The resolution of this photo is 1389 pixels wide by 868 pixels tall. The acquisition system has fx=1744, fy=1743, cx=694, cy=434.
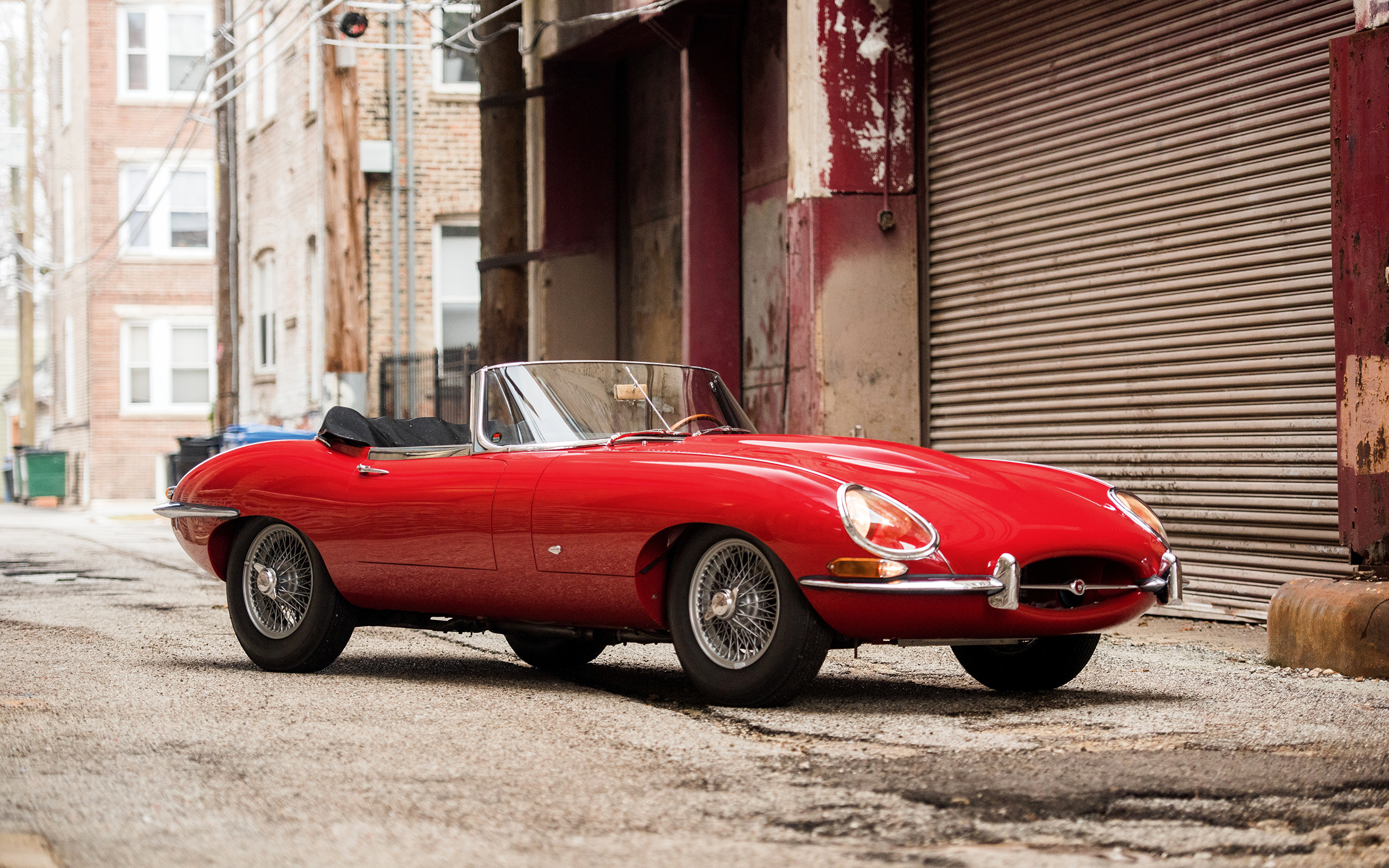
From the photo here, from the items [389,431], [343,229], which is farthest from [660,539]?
[343,229]

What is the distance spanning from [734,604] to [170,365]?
33332mm

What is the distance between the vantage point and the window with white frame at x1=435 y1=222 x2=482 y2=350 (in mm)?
23812

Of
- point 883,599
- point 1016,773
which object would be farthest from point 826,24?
point 1016,773

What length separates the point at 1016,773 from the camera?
479 centimetres

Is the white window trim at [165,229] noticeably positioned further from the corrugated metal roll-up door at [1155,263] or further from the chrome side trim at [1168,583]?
the chrome side trim at [1168,583]

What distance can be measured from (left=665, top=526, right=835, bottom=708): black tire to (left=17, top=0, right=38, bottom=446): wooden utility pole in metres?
36.6

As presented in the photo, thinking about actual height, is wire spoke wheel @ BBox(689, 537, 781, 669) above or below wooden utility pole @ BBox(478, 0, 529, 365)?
below

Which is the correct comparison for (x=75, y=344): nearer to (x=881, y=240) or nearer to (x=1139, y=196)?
(x=881, y=240)

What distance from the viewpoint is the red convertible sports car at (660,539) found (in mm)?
5660

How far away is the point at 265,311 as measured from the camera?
28.6 meters

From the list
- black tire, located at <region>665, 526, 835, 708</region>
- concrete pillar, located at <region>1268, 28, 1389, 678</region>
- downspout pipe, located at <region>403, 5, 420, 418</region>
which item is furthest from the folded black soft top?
downspout pipe, located at <region>403, 5, 420, 418</region>

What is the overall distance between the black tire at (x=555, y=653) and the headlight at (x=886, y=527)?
2.16 meters

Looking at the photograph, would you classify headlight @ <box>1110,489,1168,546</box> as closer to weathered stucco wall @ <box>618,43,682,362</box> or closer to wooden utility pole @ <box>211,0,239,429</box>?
weathered stucco wall @ <box>618,43,682,362</box>

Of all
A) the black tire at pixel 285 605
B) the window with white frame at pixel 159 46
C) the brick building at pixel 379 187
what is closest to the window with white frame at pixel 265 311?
the brick building at pixel 379 187
